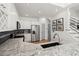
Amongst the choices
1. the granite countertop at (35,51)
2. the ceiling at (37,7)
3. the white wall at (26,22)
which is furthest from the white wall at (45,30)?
the granite countertop at (35,51)

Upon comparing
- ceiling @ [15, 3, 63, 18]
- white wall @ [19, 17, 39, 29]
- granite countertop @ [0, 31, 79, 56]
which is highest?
ceiling @ [15, 3, 63, 18]

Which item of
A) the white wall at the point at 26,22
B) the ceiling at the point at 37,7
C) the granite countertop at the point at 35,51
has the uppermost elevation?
the ceiling at the point at 37,7

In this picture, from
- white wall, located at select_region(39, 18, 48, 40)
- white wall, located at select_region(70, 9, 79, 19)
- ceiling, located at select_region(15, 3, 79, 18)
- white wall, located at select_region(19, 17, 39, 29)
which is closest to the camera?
ceiling, located at select_region(15, 3, 79, 18)

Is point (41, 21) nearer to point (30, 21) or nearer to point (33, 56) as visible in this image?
point (30, 21)

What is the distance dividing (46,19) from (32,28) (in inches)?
55.5

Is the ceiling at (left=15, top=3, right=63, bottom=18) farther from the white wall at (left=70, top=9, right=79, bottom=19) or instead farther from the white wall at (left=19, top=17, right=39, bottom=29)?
the white wall at (left=19, top=17, right=39, bottom=29)

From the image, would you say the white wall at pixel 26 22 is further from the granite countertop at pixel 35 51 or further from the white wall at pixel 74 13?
the granite countertop at pixel 35 51

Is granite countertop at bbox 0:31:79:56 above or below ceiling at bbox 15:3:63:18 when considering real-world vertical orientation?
below

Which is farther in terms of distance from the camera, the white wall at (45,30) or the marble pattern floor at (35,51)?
the white wall at (45,30)

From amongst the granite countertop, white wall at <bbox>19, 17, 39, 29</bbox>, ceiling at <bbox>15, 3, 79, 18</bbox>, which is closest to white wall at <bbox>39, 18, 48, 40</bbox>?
white wall at <bbox>19, 17, 39, 29</bbox>

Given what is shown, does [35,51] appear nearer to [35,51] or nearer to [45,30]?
[35,51]

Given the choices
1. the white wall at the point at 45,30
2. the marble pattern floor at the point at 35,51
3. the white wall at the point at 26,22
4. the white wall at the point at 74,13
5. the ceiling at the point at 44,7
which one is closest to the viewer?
the marble pattern floor at the point at 35,51

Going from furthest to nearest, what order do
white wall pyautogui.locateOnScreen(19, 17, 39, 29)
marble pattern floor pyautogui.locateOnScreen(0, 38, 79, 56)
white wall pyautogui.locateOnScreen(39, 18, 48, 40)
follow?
white wall pyautogui.locateOnScreen(39, 18, 48, 40)
white wall pyautogui.locateOnScreen(19, 17, 39, 29)
marble pattern floor pyautogui.locateOnScreen(0, 38, 79, 56)

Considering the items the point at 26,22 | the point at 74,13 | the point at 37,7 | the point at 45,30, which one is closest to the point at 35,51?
the point at 37,7
